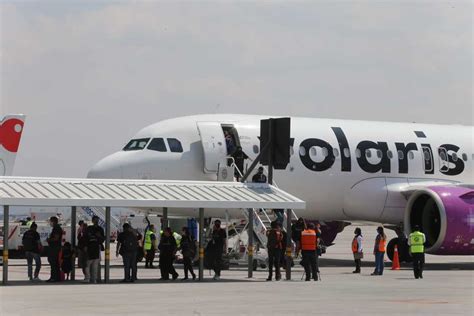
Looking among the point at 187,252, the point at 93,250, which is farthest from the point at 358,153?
the point at 93,250

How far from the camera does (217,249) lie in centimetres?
2817

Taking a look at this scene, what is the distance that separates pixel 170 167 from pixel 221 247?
5473 mm

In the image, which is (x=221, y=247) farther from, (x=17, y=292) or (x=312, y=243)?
(x=17, y=292)

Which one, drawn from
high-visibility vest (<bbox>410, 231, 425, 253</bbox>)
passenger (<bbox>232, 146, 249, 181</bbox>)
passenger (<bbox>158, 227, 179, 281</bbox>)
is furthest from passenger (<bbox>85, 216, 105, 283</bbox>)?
high-visibility vest (<bbox>410, 231, 425, 253</bbox>)

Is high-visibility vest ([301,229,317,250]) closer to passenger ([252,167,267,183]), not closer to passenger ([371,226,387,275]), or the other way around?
passenger ([371,226,387,275])

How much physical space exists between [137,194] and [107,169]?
672 centimetres

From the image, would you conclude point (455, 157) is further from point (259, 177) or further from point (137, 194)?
point (137, 194)

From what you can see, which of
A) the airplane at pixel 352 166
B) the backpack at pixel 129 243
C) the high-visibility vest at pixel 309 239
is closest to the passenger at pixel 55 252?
the backpack at pixel 129 243

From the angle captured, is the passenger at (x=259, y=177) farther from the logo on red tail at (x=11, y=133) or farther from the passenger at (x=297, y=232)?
the logo on red tail at (x=11, y=133)

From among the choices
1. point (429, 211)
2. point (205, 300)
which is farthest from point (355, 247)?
point (205, 300)

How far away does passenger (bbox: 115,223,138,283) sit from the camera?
26.7 meters

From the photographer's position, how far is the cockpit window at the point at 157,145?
33.5 meters

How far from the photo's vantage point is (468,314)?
18.6 metres

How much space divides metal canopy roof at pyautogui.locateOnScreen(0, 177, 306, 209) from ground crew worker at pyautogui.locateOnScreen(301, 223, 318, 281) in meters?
0.83
